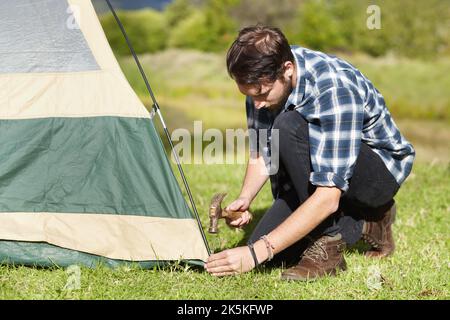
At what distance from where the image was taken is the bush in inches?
471

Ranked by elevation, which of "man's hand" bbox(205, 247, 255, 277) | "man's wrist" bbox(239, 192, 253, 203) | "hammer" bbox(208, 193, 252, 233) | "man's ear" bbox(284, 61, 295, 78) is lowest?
"man's hand" bbox(205, 247, 255, 277)

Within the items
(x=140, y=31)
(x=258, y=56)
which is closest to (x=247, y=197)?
(x=258, y=56)

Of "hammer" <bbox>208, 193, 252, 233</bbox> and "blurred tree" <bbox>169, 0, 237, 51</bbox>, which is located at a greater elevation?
"hammer" <bbox>208, 193, 252, 233</bbox>

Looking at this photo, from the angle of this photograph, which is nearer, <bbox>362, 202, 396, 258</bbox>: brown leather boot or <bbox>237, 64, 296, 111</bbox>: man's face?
<bbox>237, 64, 296, 111</bbox>: man's face

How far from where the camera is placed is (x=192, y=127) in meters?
8.97

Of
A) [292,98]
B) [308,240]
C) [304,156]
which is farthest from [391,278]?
[292,98]

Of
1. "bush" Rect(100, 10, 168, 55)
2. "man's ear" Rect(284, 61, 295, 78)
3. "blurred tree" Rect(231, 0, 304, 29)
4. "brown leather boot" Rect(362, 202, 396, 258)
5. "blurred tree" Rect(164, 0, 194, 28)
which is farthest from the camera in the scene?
"blurred tree" Rect(164, 0, 194, 28)

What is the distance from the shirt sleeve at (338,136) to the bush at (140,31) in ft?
31.7

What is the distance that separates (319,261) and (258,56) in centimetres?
89

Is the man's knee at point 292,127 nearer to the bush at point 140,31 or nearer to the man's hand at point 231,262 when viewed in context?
the man's hand at point 231,262

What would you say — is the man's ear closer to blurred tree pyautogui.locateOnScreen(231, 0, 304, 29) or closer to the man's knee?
the man's knee

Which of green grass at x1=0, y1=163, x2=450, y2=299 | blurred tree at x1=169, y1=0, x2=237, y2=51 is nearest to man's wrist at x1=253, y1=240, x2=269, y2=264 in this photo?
green grass at x1=0, y1=163, x2=450, y2=299

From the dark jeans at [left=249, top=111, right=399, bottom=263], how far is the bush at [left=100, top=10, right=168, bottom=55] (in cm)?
925

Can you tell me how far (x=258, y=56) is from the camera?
246 cm
